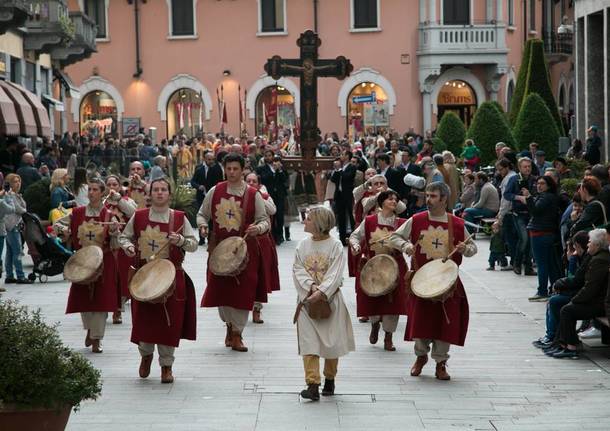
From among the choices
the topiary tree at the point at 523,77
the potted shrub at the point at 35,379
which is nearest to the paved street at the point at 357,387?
the potted shrub at the point at 35,379

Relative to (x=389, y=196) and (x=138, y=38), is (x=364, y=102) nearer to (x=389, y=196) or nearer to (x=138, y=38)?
(x=138, y=38)

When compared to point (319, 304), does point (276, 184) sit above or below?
above

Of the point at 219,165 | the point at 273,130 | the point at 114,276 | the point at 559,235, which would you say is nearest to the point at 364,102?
the point at 273,130

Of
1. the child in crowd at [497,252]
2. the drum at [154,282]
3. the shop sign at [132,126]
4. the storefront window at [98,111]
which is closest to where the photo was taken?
the drum at [154,282]

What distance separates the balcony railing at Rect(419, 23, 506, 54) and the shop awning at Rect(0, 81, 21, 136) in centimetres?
2313

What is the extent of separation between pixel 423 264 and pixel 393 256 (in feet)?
6.22

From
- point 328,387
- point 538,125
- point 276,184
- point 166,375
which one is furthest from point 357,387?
point 538,125

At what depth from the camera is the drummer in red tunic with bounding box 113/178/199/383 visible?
12055 mm

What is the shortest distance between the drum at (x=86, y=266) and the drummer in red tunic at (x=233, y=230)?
1.13 meters

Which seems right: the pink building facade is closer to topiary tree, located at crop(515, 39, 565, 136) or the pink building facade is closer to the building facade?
topiary tree, located at crop(515, 39, 565, 136)

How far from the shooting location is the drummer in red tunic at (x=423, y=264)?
12.0m

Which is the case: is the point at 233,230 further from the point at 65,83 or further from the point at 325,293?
the point at 65,83

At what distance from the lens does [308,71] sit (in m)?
30.7

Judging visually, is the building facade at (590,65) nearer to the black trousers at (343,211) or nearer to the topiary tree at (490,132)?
the topiary tree at (490,132)
